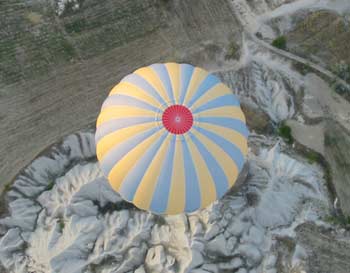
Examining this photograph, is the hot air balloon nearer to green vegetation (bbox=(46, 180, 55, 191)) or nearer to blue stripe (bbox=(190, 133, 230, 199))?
blue stripe (bbox=(190, 133, 230, 199))

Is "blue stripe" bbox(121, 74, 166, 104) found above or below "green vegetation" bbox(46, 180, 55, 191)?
above

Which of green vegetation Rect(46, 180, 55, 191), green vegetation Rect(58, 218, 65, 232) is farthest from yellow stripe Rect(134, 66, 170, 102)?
green vegetation Rect(58, 218, 65, 232)

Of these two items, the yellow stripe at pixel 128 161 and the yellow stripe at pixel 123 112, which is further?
the yellow stripe at pixel 123 112

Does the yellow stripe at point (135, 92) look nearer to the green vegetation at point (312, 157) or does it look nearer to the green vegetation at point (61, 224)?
the green vegetation at point (61, 224)

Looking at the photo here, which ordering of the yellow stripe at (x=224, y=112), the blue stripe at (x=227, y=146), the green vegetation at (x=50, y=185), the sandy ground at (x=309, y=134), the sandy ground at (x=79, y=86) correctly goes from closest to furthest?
1. the blue stripe at (x=227, y=146)
2. the yellow stripe at (x=224, y=112)
3. the green vegetation at (x=50, y=185)
4. the sandy ground at (x=79, y=86)
5. the sandy ground at (x=309, y=134)

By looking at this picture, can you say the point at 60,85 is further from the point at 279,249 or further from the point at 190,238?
the point at 279,249

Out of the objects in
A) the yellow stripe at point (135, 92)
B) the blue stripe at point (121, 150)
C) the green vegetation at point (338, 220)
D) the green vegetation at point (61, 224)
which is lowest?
the green vegetation at point (338, 220)

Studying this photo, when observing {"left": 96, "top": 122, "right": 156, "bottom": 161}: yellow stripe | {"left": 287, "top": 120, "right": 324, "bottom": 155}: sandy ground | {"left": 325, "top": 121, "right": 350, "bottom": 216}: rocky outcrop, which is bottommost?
{"left": 325, "top": 121, "right": 350, "bottom": 216}: rocky outcrop

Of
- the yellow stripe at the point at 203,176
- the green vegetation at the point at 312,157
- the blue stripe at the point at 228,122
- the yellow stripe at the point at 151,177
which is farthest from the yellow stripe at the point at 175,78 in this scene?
the green vegetation at the point at 312,157

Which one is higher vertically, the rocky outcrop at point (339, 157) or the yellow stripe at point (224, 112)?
the yellow stripe at point (224, 112)
